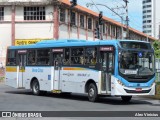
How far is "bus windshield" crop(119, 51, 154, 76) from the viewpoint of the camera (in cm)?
1916

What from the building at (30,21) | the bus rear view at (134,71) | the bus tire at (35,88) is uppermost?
the building at (30,21)

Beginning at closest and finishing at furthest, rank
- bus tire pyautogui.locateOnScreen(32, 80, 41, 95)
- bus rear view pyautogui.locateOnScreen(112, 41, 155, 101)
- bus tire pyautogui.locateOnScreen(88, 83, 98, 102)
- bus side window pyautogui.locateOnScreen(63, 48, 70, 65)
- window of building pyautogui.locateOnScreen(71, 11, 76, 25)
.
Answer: bus rear view pyautogui.locateOnScreen(112, 41, 155, 101)
bus tire pyautogui.locateOnScreen(88, 83, 98, 102)
bus side window pyautogui.locateOnScreen(63, 48, 70, 65)
bus tire pyautogui.locateOnScreen(32, 80, 41, 95)
window of building pyautogui.locateOnScreen(71, 11, 76, 25)

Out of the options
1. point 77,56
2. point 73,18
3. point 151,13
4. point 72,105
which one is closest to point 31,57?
point 77,56

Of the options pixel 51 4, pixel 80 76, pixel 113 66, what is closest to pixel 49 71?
pixel 80 76

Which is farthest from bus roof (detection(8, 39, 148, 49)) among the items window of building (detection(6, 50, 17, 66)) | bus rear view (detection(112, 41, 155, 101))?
window of building (detection(6, 50, 17, 66))

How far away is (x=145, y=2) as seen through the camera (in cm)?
11612

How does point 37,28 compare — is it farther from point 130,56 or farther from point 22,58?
point 130,56

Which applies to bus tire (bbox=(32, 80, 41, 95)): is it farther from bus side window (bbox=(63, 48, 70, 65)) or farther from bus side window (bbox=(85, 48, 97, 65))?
bus side window (bbox=(85, 48, 97, 65))

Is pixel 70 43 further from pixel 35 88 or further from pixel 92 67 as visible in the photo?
pixel 35 88

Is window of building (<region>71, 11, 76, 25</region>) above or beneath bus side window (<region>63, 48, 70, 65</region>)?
above

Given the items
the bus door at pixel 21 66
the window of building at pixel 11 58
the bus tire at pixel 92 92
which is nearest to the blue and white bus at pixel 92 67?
the bus tire at pixel 92 92

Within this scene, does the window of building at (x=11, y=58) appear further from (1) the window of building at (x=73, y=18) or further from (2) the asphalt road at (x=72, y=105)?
(1) the window of building at (x=73, y=18)

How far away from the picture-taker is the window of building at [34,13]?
168 ft

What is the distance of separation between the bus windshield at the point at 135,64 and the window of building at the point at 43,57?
5933 millimetres
